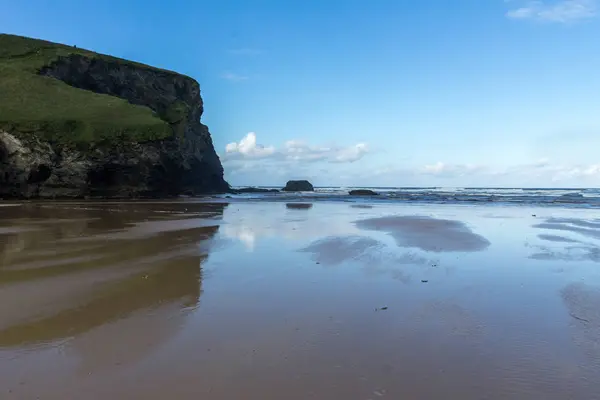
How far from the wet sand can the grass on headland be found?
36.7 metres

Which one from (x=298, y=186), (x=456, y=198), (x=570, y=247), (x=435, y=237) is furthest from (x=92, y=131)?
(x=298, y=186)

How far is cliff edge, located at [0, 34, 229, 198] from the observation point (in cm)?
4272

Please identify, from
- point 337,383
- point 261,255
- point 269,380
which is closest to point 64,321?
point 269,380

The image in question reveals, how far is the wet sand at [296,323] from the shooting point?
13.6 feet

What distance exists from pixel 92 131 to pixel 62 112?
221 inches

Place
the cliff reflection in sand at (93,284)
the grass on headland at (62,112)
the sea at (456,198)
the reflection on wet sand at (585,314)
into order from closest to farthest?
1. the reflection on wet sand at (585,314)
2. the cliff reflection in sand at (93,284)
3. the grass on headland at (62,112)
4. the sea at (456,198)

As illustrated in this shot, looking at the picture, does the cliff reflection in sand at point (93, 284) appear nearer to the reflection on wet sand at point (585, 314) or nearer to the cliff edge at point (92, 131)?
the reflection on wet sand at point (585, 314)

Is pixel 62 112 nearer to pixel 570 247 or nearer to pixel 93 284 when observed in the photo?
pixel 93 284

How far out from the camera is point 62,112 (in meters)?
47.8

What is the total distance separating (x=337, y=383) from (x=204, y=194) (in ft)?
198

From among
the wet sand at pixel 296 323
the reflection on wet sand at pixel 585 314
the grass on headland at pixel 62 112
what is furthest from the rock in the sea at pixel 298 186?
the reflection on wet sand at pixel 585 314

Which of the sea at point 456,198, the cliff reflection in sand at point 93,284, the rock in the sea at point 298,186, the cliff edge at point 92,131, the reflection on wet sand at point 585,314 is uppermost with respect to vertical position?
the cliff edge at point 92,131

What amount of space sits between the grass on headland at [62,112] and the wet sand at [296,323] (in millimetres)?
36707

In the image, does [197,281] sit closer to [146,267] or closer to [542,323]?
[146,267]
